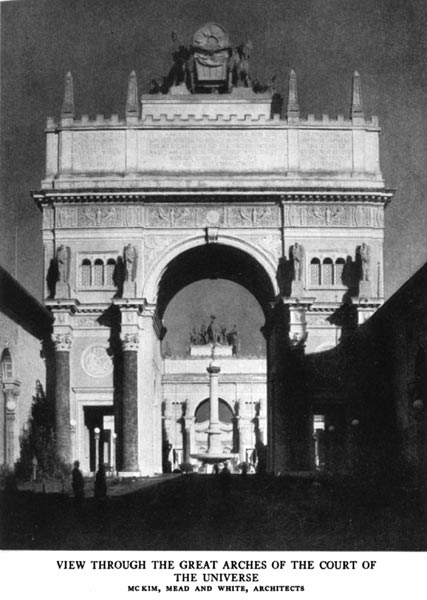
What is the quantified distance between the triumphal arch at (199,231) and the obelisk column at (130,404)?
0.05 m

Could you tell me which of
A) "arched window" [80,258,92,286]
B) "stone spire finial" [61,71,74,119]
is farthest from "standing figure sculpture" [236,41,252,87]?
"arched window" [80,258,92,286]

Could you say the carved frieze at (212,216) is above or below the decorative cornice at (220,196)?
below

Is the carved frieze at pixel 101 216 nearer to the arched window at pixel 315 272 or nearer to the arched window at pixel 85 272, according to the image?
the arched window at pixel 85 272

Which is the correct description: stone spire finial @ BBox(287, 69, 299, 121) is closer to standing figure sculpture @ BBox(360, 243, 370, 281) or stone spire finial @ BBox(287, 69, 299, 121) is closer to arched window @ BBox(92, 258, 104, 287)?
standing figure sculpture @ BBox(360, 243, 370, 281)

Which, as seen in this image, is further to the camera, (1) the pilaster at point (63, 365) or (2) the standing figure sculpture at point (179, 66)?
(2) the standing figure sculpture at point (179, 66)

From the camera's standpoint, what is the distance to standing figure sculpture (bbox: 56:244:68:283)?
41100 millimetres

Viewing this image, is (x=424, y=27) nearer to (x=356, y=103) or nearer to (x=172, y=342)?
(x=356, y=103)

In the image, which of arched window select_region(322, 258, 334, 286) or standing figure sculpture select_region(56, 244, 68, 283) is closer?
standing figure sculpture select_region(56, 244, 68, 283)

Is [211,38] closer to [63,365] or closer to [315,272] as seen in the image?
[315,272]

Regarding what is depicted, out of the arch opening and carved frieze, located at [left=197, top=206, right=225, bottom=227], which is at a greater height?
→ carved frieze, located at [left=197, top=206, right=225, bottom=227]

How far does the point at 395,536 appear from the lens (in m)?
18.1

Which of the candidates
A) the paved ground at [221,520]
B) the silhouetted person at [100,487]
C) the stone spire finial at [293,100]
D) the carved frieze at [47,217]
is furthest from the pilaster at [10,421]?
the stone spire finial at [293,100]

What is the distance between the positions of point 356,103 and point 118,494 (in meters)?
19.7

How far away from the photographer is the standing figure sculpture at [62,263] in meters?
41.1
